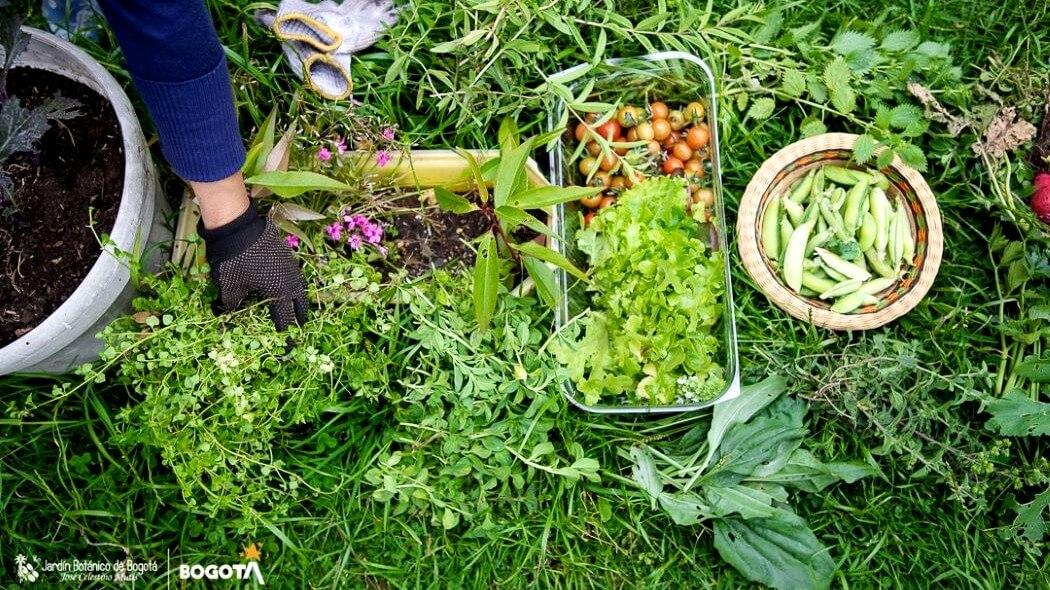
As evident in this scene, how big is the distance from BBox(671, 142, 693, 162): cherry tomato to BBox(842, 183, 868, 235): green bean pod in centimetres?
45

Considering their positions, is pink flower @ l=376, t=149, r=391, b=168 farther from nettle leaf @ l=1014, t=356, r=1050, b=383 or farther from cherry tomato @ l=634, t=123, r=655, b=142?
nettle leaf @ l=1014, t=356, r=1050, b=383

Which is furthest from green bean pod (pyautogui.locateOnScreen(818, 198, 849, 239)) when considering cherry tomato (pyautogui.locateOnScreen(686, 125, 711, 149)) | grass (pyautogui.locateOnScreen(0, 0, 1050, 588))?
cherry tomato (pyautogui.locateOnScreen(686, 125, 711, 149))

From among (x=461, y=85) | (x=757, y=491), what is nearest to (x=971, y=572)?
(x=757, y=491)

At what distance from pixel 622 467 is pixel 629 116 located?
0.90m

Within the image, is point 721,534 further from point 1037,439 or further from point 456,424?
point 1037,439

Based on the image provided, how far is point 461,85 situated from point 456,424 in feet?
2.69

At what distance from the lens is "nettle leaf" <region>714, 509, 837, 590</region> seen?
1.80m

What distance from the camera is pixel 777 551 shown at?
181 cm

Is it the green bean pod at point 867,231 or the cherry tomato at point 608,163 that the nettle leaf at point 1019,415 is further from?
the cherry tomato at point 608,163

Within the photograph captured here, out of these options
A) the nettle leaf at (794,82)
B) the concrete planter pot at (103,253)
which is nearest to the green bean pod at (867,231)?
the nettle leaf at (794,82)

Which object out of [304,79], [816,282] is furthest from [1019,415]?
[304,79]

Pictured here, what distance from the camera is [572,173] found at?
1.92 m
